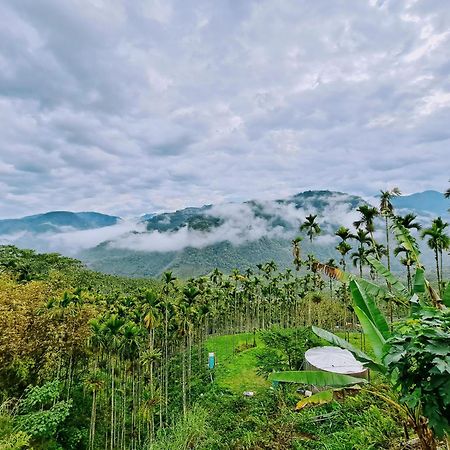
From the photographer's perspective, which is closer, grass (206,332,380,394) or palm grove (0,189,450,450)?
palm grove (0,189,450,450)

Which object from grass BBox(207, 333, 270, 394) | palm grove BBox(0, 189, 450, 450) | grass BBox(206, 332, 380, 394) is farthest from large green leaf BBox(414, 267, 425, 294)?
grass BBox(207, 333, 270, 394)

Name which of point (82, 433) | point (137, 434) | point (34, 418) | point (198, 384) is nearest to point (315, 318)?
point (198, 384)

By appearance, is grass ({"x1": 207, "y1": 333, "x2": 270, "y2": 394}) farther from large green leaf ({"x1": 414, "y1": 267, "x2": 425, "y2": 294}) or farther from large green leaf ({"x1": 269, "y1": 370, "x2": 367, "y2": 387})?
large green leaf ({"x1": 269, "y1": 370, "x2": 367, "y2": 387})

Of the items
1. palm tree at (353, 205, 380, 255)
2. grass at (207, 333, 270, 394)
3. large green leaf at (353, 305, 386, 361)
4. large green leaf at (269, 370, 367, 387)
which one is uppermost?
palm tree at (353, 205, 380, 255)

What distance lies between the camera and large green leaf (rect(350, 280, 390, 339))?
28.0ft

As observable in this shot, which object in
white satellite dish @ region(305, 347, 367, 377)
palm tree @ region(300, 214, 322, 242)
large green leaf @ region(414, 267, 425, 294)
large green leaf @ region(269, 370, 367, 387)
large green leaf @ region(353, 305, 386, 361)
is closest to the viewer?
large green leaf @ region(269, 370, 367, 387)

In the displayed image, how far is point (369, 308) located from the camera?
8.74m

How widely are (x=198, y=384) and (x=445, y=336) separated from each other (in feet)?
145

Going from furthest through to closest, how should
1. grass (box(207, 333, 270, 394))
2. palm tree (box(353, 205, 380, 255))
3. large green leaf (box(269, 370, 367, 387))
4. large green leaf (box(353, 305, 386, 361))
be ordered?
grass (box(207, 333, 270, 394))
palm tree (box(353, 205, 380, 255))
large green leaf (box(353, 305, 386, 361))
large green leaf (box(269, 370, 367, 387))

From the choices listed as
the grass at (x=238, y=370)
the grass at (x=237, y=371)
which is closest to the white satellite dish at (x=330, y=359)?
the grass at (x=238, y=370)

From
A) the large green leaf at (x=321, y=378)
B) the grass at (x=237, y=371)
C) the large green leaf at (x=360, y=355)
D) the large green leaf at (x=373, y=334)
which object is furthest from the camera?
the grass at (x=237, y=371)

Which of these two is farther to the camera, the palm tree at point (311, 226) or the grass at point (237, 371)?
the palm tree at point (311, 226)

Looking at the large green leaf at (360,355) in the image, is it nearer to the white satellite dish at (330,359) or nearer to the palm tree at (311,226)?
the white satellite dish at (330,359)

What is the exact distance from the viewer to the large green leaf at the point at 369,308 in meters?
8.54
